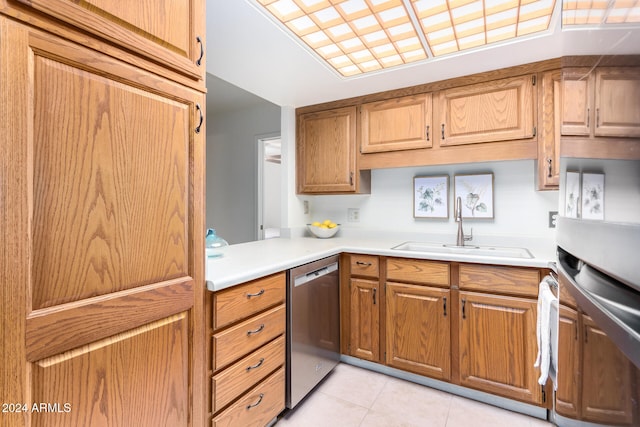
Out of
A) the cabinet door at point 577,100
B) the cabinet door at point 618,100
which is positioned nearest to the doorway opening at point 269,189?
the cabinet door at point 577,100

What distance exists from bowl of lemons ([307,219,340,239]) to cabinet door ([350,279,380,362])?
63 cm

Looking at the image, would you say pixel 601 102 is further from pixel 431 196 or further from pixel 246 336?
pixel 431 196

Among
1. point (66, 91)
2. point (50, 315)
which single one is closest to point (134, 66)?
point (66, 91)

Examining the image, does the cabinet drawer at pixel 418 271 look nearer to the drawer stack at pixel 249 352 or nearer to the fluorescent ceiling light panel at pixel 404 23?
the drawer stack at pixel 249 352

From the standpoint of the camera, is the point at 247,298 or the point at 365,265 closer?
the point at 247,298

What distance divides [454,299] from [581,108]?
169cm

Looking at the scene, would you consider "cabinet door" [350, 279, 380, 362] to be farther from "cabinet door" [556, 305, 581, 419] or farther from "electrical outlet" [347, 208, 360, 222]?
"cabinet door" [556, 305, 581, 419]

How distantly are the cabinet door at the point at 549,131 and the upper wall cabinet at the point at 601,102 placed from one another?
1.76 metres

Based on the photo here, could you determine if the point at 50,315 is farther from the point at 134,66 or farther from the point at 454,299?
the point at 454,299

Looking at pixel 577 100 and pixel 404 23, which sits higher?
pixel 404 23

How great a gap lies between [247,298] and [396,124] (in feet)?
5.55

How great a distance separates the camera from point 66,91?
779mm

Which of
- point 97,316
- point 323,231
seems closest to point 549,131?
point 323,231

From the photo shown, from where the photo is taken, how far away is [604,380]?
283mm
